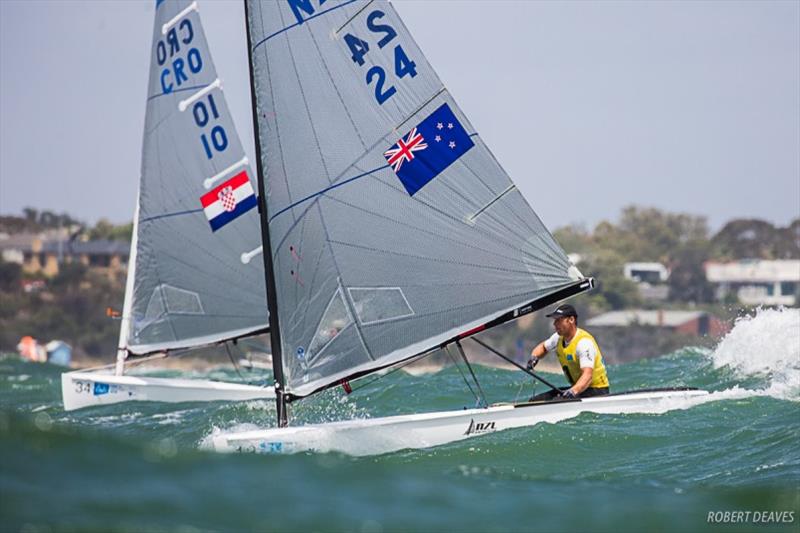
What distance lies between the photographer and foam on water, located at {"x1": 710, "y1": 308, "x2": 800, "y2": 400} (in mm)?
15492

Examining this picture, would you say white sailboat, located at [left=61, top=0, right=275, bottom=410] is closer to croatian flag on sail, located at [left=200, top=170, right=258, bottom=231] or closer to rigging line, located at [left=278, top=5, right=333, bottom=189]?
croatian flag on sail, located at [left=200, top=170, right=258, bottom=231]

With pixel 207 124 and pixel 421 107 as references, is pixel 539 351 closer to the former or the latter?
pixel 421 107


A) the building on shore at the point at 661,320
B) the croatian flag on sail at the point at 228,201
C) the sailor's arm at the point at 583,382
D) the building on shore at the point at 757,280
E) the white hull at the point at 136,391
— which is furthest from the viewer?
the building on shore at the point at 757,280

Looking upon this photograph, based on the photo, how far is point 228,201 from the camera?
16234mm

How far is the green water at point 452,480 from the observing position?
23.0ft

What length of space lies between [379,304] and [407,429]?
107 cm

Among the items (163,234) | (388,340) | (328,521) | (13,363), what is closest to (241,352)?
(13,363)

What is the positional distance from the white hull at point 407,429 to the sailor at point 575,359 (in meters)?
0.22

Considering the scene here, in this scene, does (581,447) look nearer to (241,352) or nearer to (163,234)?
(163,234)

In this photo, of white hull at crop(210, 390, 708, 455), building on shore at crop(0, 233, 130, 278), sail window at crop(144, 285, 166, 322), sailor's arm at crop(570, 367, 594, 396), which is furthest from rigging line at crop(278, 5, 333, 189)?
building on shore at crop(0, 233, 130, 278)

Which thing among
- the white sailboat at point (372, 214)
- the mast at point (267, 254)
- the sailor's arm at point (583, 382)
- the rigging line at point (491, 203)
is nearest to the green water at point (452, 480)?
the sailor's arm at point (583, 382)

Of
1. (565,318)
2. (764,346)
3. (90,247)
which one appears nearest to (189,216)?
(565,318)

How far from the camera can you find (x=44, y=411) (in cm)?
1571

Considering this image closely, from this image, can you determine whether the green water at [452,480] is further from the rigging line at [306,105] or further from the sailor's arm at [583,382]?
the rigging line at [306,105]
